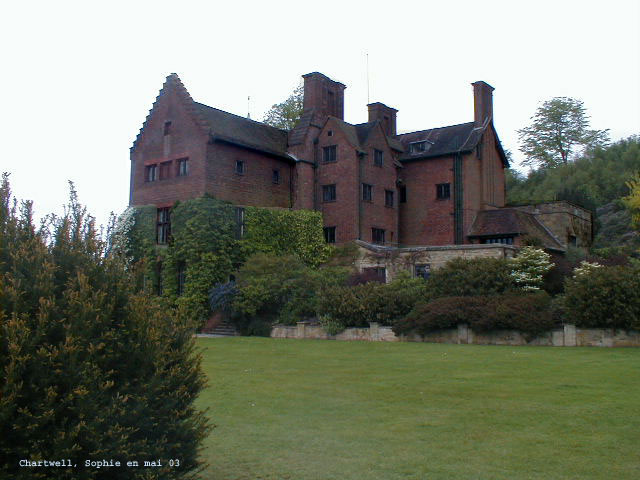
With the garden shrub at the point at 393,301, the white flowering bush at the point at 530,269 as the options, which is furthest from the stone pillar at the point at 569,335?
the garden shrub at the point at 393,301

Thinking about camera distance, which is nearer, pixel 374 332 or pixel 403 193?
pixel 374 332

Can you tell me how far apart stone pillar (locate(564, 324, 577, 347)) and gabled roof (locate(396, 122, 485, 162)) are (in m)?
21.0

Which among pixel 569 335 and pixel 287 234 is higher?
pixel 287 234

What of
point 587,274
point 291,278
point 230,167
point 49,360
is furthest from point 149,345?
point 230,167

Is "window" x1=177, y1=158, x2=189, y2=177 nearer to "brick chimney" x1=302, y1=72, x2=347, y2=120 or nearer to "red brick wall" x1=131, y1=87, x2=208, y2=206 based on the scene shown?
"red brick wall" x1=131, y1=87, x2=208, y2=206

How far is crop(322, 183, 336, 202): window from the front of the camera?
38969 millimetres

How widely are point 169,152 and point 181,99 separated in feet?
10.2

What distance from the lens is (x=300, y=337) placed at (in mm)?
26797

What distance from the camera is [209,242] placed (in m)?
32.8

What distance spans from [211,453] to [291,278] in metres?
22.4

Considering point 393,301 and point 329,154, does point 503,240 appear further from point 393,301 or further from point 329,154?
point 393,301

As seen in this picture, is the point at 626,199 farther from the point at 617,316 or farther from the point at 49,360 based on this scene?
the point at 49,360

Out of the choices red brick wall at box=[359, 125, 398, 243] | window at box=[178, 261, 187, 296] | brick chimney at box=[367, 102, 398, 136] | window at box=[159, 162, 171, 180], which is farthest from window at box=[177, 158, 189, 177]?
brick chimney at box=[367, 102, 398, 136]

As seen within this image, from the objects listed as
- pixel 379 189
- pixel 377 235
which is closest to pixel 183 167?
pixel 379 189
